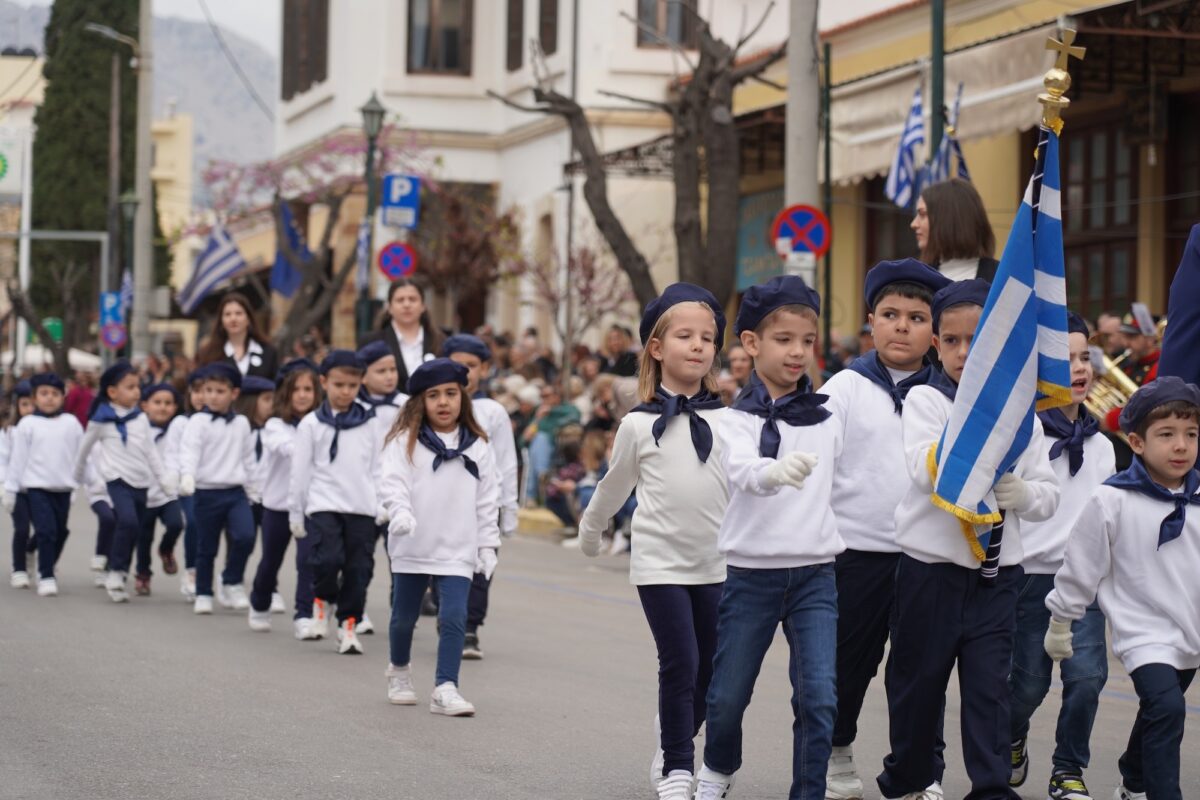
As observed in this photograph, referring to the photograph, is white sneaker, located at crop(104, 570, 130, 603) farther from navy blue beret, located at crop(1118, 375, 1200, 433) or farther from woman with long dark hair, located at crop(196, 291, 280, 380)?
navy blue beret, located at crop(1118, 375, 1200, 433)

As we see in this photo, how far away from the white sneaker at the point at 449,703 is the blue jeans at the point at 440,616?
36 mm

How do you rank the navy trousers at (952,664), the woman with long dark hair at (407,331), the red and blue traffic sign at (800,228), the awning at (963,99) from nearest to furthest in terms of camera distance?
the navy trousers at (952,664), the woman with long dark hair at (407,331), the red and blue traffic sign at (800,228), the awning at (963,99)

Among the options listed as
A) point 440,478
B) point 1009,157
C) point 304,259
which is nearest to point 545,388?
point 1009,157

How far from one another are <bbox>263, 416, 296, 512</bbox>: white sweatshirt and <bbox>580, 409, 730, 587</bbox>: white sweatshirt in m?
5.91

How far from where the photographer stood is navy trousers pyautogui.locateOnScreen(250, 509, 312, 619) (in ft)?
40.0

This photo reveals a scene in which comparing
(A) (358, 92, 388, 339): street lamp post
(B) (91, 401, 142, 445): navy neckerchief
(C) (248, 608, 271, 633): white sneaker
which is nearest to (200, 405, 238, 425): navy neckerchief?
(B) (91, 401, 142, 445): navy neckerchief

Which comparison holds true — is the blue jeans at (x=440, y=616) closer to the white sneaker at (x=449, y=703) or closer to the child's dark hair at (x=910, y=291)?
the white sneaker at (x=449, y=703)

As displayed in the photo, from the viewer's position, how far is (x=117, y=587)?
46.4 feet

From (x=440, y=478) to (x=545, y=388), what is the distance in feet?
44.2

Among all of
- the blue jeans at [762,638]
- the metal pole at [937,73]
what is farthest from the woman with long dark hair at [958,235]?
the metal pole at [937,73]

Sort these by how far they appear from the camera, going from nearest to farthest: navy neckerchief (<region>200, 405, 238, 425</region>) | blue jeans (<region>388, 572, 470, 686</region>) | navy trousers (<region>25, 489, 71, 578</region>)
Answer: blue jeans (<region>388, 572, 470, 686</region>), navy neckerchief (<region>200, 405, 238, 425</region>), navy trousers (<region>25, 489, 71, 578</region>)

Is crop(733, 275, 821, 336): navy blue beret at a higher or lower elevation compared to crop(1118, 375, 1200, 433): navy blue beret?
higher

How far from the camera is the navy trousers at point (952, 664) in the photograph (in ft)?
20.6

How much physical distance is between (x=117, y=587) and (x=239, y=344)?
1.92 metres
